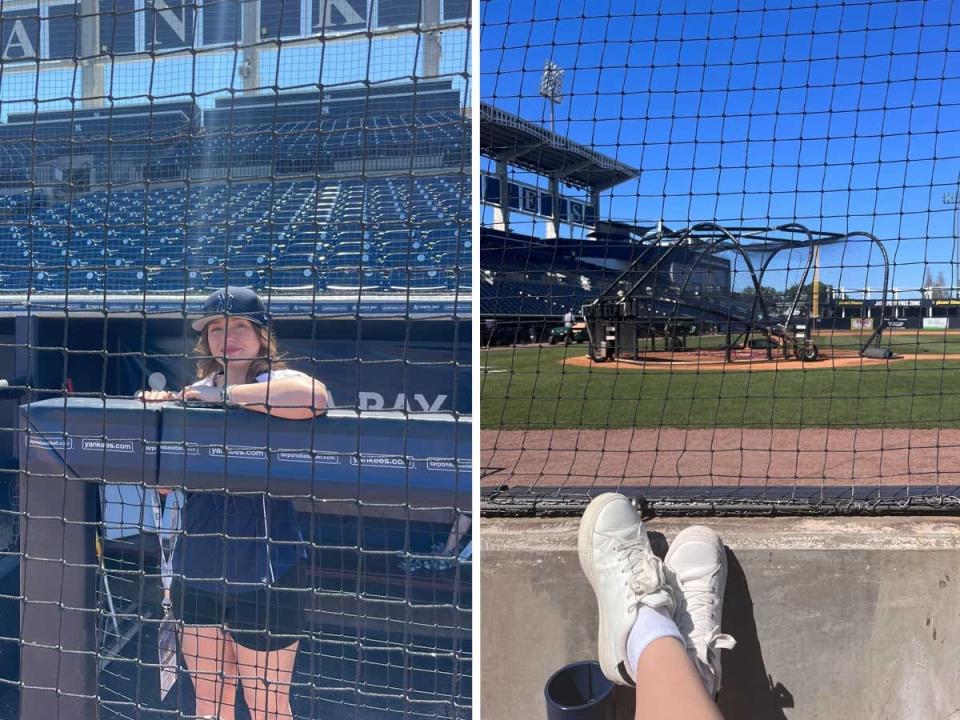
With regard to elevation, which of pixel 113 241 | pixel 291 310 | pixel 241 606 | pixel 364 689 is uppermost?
pixel 113 241

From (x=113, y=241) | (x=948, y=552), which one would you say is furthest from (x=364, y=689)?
(x=113, y=241)

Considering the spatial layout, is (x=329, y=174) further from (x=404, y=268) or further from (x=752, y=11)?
(x=752, y=11)

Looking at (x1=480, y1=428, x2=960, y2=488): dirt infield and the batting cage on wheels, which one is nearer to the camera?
the batting cage on wheels

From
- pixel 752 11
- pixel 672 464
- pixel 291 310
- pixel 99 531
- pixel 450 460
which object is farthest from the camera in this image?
pixel 672 464

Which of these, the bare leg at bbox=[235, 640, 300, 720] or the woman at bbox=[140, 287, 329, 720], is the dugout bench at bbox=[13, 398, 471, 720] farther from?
the bare leg at bbox=[235, 640, 300, 720]

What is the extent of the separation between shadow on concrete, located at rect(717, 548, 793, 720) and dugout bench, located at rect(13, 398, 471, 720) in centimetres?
69

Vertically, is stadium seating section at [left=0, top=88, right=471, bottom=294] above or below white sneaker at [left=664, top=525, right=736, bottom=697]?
above

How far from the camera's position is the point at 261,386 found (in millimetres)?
1431

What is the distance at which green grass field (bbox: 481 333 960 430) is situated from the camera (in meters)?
4.68

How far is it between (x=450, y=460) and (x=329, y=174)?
80 cm

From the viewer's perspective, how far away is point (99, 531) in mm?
1696

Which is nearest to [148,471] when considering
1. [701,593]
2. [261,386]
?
[261,386]

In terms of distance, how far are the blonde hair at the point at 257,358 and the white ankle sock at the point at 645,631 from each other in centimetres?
92

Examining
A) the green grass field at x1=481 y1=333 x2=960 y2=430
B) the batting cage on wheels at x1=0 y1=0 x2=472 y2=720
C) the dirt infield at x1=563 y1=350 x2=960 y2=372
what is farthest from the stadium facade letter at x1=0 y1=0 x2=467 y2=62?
the dirt infield at x1=563 y1=350 x2=960 y2=372
